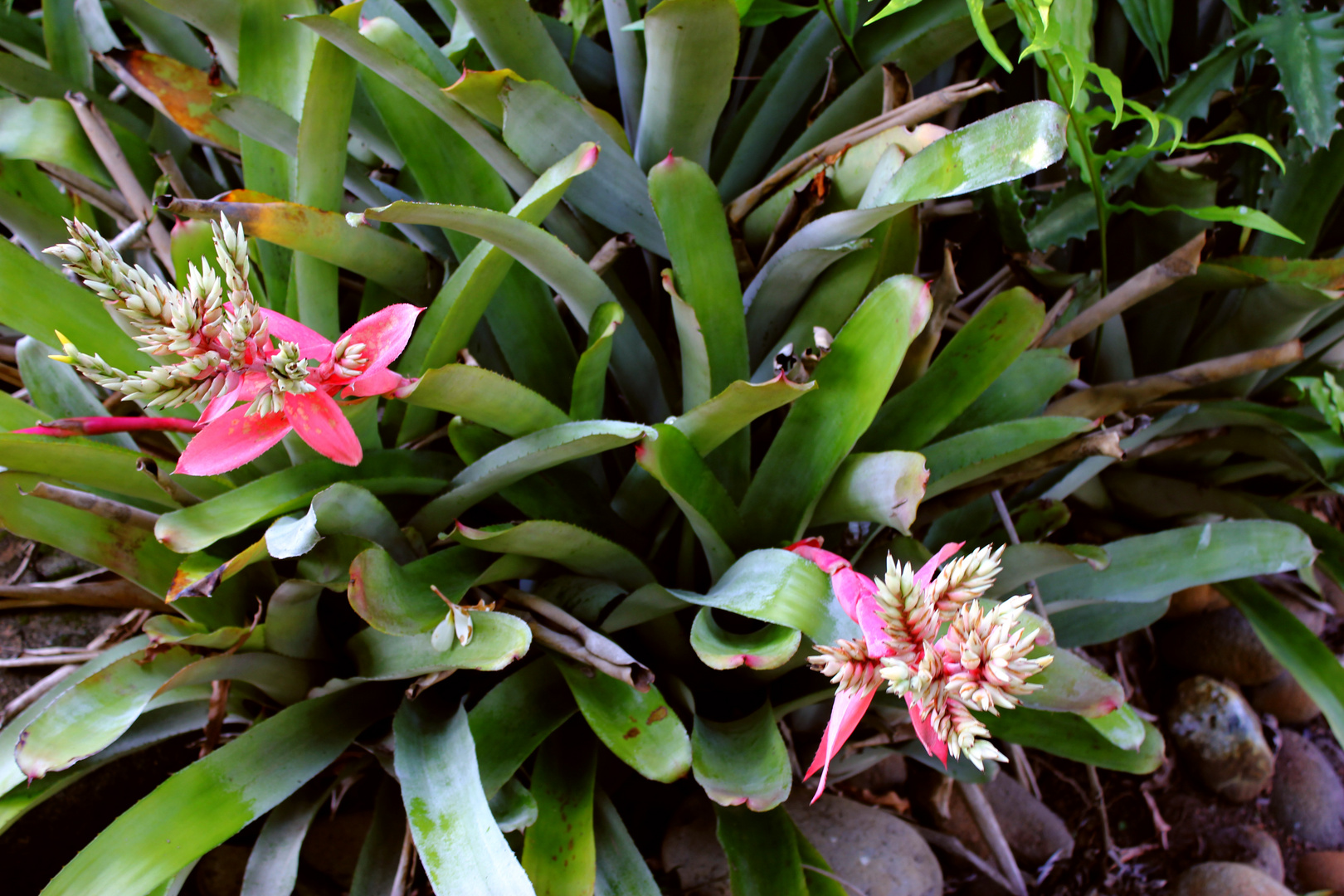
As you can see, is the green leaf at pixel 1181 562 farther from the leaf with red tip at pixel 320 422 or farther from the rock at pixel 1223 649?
the leaf with red tip at pixel 320 422

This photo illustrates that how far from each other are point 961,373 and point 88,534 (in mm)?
745

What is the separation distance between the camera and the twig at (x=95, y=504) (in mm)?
575

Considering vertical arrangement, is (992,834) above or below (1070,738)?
below

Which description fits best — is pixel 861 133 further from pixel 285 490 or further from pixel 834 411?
pixel 285 490

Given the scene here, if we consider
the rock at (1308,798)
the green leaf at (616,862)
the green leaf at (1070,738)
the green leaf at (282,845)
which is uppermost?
the green leaf at (282,845)

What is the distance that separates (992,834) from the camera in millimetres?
942

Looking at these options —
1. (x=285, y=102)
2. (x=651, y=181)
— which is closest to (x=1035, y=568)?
(x=651, y=181)

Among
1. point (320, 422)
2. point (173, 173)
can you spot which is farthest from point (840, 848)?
point (173, 173)

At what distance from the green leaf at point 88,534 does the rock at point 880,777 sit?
2.58 feet

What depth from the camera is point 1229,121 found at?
94 centimetres

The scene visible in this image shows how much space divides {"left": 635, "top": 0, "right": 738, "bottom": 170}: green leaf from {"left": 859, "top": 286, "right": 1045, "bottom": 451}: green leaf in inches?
12.4

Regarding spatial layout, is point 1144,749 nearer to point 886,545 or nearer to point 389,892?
point 886,545

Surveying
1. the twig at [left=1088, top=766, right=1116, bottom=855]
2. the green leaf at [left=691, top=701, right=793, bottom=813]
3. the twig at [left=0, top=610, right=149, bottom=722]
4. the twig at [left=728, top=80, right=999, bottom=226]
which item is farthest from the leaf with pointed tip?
the twig at [left=1088, top=766, right=1116, bottom=855]

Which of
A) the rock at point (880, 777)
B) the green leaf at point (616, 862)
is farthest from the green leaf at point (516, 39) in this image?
the rock at point (880, 777)
